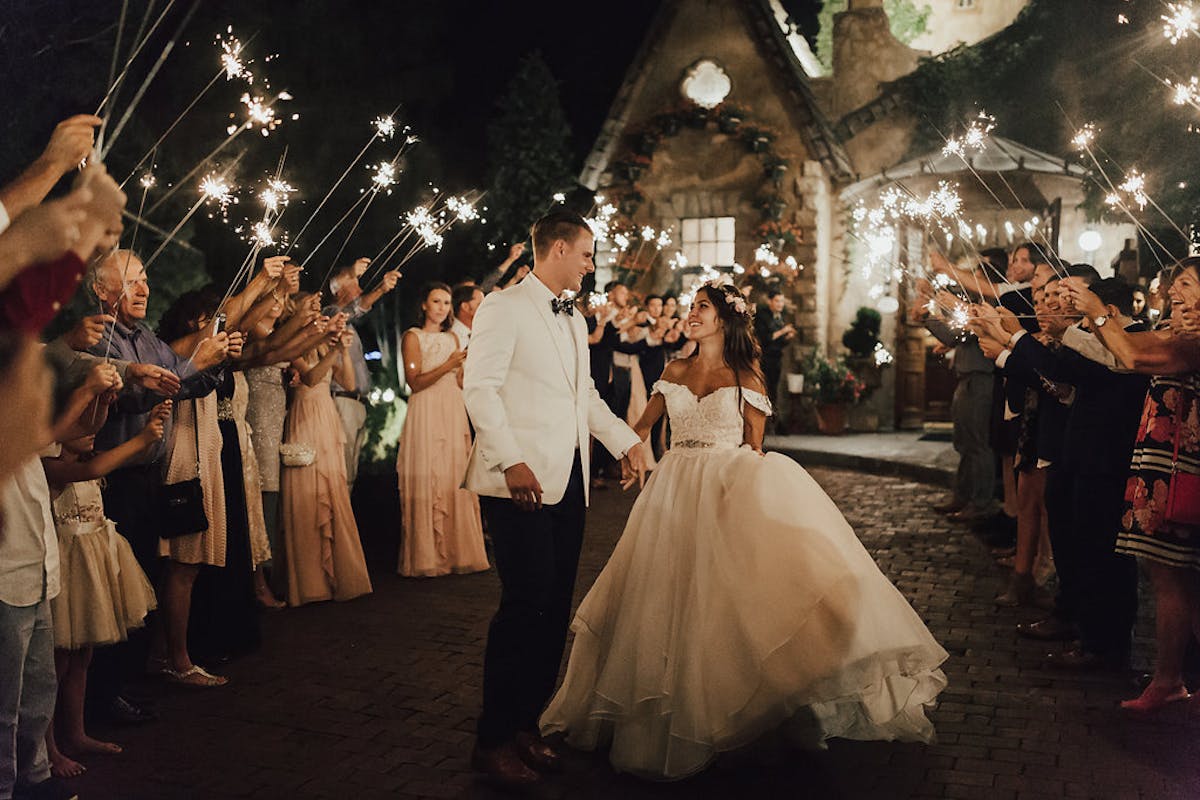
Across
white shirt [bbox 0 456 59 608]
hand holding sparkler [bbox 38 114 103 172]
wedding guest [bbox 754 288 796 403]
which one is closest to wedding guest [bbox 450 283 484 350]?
white shirt [bbox 0 456 59 608]

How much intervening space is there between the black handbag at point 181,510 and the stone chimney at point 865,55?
Result: 15.8m

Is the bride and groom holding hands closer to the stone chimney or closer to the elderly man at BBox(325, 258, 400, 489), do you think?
the elderly man at BBox(325, 258, 400, 489)

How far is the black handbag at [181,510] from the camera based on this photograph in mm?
5609

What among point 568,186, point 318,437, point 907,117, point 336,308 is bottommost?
point 318,437

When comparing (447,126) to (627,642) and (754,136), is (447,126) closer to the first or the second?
(754,136)

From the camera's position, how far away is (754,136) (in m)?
18.7

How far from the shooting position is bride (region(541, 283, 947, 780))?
4.40 m

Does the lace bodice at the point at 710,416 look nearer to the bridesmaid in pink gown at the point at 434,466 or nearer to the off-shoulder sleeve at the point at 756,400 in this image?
the off-shoulder sleeve at the point at 756,400

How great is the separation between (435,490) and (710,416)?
3669 millimetres

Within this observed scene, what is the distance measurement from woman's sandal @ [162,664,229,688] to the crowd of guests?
4129 mm

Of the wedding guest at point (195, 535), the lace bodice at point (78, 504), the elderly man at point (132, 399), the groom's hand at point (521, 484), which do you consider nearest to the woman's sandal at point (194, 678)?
the wedding guest at point (195, 535)

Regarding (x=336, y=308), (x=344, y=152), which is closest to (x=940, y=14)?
(x=344, y=152)

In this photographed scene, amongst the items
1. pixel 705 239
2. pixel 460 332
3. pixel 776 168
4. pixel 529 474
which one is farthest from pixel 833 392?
pixel 529 474

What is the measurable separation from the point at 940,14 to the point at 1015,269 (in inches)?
648
